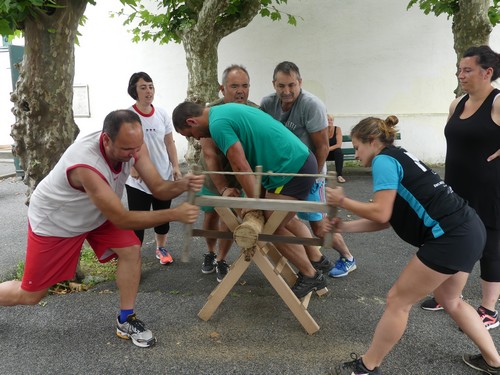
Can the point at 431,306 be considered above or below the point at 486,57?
below

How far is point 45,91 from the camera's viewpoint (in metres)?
3.39

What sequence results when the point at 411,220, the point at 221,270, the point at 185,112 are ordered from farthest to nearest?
the point at 221,270
the point at 185,112
the point at 411,220

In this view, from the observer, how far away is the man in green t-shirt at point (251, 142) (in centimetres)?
267

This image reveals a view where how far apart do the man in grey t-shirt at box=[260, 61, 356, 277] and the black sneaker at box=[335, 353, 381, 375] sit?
1341 millimetres

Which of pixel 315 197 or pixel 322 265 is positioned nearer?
pixel 315 197

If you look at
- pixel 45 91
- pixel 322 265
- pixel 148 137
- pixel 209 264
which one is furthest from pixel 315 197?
pixel 45 91

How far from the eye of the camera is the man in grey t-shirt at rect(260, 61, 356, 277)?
330 centimetres

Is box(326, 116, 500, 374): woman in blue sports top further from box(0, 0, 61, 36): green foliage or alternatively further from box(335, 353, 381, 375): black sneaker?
box(0, 0, 61, 36): green foliage

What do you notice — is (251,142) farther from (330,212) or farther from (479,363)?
(479,363)

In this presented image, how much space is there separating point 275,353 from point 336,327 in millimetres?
542

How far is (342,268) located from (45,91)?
303 centimetres

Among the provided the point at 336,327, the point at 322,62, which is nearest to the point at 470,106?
the point at 336,327

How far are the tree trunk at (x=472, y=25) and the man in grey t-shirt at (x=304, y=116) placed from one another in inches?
99.3

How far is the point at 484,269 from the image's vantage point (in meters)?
2.76
